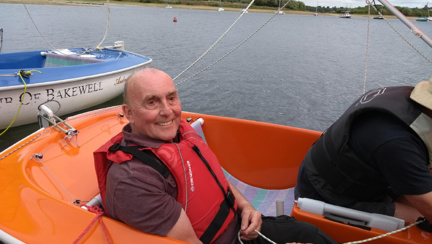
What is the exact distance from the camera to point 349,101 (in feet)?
26.7

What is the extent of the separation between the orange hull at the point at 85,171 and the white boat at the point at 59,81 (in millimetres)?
2448

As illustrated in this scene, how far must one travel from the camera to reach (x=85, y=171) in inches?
87.7

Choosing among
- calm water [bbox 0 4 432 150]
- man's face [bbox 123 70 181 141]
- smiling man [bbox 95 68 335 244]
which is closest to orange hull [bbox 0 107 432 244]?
smiling man [bbox 95 68 335 244]

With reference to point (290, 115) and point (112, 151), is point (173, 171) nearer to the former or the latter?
point (112, 151)

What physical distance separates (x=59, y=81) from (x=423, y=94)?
5.01 m

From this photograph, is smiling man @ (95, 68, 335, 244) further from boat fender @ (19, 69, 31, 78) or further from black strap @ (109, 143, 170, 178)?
boat fender @ (19, 69, 31, 78)

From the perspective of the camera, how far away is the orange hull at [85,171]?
5.37 ft

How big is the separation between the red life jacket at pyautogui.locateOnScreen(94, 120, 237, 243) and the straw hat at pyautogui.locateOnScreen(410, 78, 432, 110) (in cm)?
101

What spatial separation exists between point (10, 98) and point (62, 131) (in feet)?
9.02

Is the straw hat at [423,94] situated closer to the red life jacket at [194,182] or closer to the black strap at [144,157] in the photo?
the red life jacket at [194,182]

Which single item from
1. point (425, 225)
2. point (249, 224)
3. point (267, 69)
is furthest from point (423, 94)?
point (267, 69)

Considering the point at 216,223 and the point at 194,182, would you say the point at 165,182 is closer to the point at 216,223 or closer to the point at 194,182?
the point at 194,182

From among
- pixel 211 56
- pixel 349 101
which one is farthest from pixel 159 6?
pixel 349 101

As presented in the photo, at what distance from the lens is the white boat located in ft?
15.5
